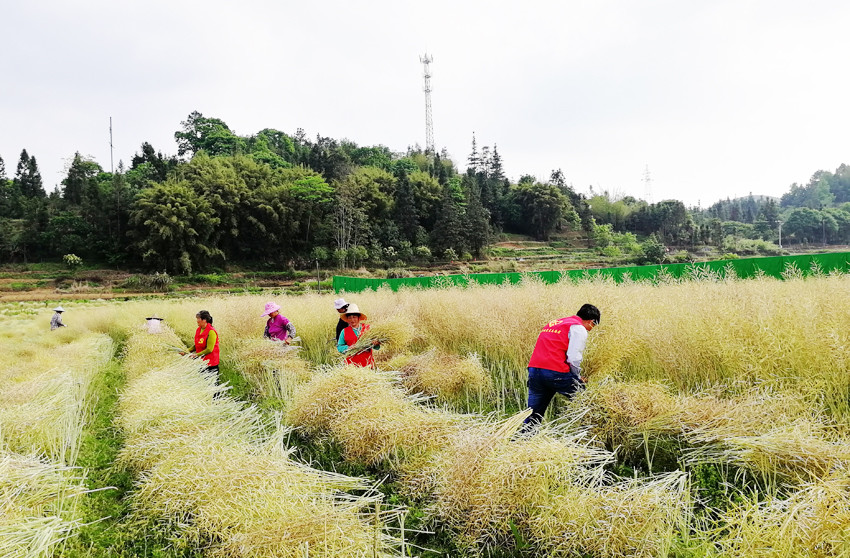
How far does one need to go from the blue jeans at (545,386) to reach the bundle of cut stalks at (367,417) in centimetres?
83

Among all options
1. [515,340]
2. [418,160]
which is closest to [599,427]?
[515,340]

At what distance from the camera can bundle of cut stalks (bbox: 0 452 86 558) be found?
7.98 feet

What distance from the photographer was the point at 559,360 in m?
4.30

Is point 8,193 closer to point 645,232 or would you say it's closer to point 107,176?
point 107,176

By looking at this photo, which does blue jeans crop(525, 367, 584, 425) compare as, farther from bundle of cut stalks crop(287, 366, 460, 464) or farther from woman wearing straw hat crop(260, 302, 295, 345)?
woman wearing straw hat crop(260, 302, 295, 345)

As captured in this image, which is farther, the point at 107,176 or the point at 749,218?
the point at 749,218

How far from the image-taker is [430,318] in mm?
9070

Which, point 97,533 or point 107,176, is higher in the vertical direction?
point 107,176

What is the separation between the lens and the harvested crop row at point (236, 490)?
2.63 meters

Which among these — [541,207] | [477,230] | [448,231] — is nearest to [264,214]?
[448,231]

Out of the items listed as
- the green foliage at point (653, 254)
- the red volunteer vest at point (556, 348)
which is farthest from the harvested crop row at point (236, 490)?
the green foliage at point (653, 254)

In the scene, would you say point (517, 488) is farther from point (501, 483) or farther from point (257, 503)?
point (257, 503)

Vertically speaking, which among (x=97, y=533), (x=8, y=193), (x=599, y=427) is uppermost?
(x=8, y=193)

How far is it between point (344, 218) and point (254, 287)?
13.1 metres
